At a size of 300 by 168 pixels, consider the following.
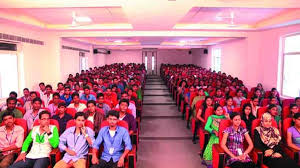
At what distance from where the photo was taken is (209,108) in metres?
4.30

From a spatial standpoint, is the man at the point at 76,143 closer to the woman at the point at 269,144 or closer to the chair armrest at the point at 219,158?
the chair armrest at the point at 219,158

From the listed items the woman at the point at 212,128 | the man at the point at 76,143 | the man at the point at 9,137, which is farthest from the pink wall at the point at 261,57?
the man at the point at 9,137

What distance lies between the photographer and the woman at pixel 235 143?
3.10 m

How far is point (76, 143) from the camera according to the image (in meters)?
3.15

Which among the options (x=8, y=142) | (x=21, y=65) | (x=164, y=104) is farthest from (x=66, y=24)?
(x=8, y=142)

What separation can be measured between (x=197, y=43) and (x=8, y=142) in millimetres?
13290

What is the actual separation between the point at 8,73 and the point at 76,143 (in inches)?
181

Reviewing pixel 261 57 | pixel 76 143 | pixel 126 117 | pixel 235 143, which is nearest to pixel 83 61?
pixel 261 57

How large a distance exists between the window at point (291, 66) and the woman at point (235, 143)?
422 centimetres

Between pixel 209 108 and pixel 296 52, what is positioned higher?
pixel 296 52

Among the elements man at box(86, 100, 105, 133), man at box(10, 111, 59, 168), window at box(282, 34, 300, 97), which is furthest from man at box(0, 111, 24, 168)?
window at box(282, 34, 300, 97)

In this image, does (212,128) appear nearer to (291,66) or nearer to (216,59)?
(291,66)

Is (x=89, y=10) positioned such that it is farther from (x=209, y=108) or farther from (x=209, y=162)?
(x=209, y=162)

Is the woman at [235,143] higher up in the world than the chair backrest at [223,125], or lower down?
lower down
